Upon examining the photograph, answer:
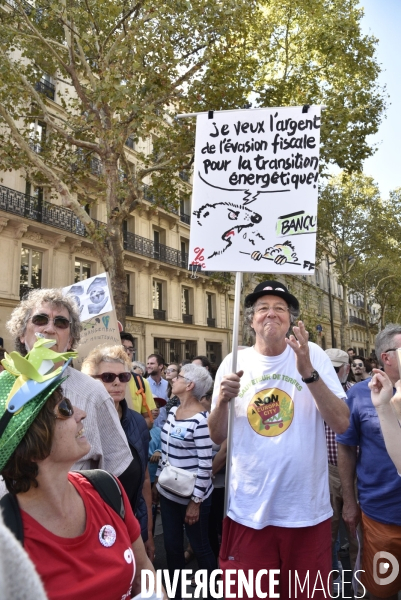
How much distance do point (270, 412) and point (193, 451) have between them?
172 cm

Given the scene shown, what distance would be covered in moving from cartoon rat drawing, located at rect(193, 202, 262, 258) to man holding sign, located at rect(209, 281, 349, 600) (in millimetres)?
602

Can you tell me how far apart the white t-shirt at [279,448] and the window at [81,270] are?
746 inches

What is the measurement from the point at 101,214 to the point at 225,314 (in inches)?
470

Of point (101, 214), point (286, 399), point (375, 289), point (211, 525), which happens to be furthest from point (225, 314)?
point (286, 399)

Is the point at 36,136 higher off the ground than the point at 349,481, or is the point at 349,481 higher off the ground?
the point at 36,136

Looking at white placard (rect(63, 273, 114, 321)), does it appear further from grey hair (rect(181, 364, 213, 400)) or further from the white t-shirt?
the white t-shirt

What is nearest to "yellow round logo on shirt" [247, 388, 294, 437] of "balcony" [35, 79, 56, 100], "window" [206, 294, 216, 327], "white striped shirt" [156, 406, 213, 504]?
"white striped shirt" [156, 406, 213, 504]

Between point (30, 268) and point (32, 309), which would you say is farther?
point (30, 268)

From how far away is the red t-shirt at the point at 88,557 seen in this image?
1485mm

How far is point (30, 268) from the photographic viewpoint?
18922 millimetres

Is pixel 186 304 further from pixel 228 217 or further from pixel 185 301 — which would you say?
pixel 228 217

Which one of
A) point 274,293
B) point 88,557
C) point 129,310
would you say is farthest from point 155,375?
point 129,310

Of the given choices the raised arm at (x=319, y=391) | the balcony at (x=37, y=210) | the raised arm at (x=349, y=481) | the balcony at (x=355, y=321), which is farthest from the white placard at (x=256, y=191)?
the balcony at (x=355, y=321)

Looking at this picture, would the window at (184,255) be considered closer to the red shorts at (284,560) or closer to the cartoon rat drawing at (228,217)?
the cartoon rat drawing at (228,217)
